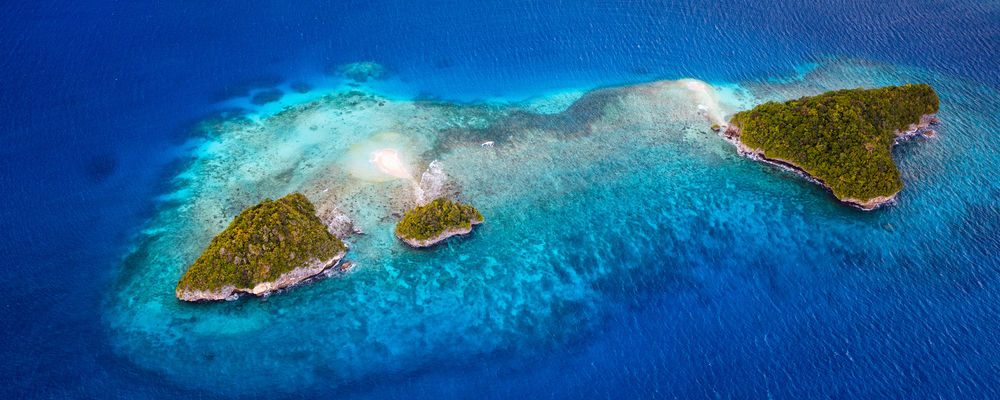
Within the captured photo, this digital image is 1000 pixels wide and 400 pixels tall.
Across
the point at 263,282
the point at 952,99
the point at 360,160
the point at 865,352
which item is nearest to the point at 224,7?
the point at 360,160

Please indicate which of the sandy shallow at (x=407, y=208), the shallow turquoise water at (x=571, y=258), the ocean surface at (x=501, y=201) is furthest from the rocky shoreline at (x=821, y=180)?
the sandy shallow at (x=407, y=208)

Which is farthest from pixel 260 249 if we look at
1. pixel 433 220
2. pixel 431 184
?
pixel 431 184

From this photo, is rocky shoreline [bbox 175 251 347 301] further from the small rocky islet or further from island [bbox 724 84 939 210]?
island [bbox 724 84 939 210]

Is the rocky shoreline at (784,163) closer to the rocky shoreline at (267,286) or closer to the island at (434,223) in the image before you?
the island at (434,223)

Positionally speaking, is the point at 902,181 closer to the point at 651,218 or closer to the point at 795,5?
the point at 651,218

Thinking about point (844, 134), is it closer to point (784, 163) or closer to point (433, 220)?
point (784, 163)
